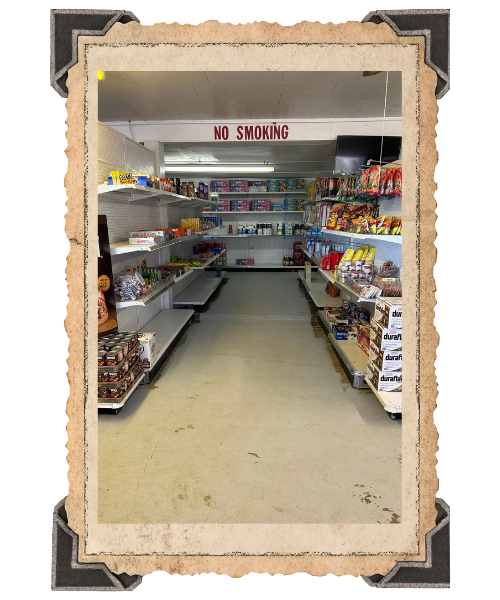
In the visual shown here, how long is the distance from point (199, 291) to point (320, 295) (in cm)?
235

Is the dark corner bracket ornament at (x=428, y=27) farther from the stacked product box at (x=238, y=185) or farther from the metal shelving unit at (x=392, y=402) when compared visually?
the stacked product box at (x=238, y=185)

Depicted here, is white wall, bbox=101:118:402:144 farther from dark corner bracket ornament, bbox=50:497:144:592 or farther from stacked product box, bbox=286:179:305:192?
stacked product box, bbox=286:179:305:192

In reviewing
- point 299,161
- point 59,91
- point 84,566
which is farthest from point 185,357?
point 299,161

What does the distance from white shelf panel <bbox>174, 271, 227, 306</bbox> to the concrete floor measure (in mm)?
2200

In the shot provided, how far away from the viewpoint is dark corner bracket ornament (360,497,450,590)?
4.88 ft

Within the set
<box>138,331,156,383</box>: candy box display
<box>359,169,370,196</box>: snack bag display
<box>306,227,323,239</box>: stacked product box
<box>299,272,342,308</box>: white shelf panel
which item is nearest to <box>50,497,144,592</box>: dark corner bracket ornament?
<box>138,331,156,383</box>: candy box display

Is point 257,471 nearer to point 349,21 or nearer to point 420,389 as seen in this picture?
point 420,389

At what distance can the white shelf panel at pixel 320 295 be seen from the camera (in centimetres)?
666

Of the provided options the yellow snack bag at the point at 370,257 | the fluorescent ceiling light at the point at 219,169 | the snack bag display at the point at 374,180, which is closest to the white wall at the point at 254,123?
the yellow snack bag at the point at 370,257

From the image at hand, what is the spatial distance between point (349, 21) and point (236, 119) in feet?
14.8

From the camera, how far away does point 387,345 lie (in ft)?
9.96

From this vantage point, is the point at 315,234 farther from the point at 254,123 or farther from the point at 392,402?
the point at 392,402

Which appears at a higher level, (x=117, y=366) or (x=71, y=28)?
(x=71, y=28)

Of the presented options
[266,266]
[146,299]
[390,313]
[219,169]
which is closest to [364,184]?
[390,313]
